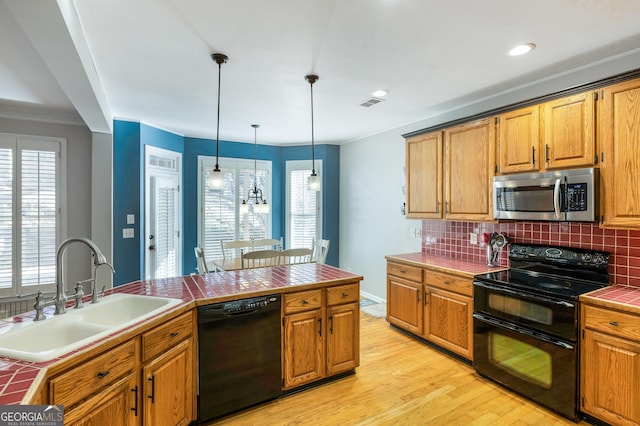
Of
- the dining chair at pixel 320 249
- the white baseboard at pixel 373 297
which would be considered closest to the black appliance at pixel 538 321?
the white baseboard at pixel 373 297

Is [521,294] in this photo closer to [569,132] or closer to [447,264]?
[447,264]

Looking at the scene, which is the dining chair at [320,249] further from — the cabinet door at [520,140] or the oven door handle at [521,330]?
the cabinet door at [520,140]

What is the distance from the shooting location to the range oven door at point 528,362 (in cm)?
216

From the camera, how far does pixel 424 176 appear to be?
3613 millimetres

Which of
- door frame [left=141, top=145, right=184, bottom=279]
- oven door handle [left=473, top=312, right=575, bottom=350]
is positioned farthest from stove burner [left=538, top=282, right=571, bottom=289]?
door frame [left=141, top=145, right=184, bottom=279]

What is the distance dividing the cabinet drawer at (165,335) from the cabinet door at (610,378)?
2.69 meters

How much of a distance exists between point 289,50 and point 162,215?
346cm

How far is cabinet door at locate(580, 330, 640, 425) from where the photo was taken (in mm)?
1909

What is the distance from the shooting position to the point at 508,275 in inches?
108

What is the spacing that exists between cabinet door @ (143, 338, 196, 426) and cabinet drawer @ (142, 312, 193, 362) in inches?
1.6

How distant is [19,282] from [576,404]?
18.9ft

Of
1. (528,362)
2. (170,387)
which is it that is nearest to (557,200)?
(528,362)

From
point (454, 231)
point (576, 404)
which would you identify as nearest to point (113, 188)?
point (454, 231)

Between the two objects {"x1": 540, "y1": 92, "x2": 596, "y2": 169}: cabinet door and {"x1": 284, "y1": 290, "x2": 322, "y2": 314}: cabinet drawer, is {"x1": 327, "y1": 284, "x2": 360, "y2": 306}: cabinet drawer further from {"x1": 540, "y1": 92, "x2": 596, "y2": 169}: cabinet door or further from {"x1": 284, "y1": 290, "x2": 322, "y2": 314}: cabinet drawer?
{"x1": 540, "y1": 92, "x2": 596, "y2": 169}: cabinet door
